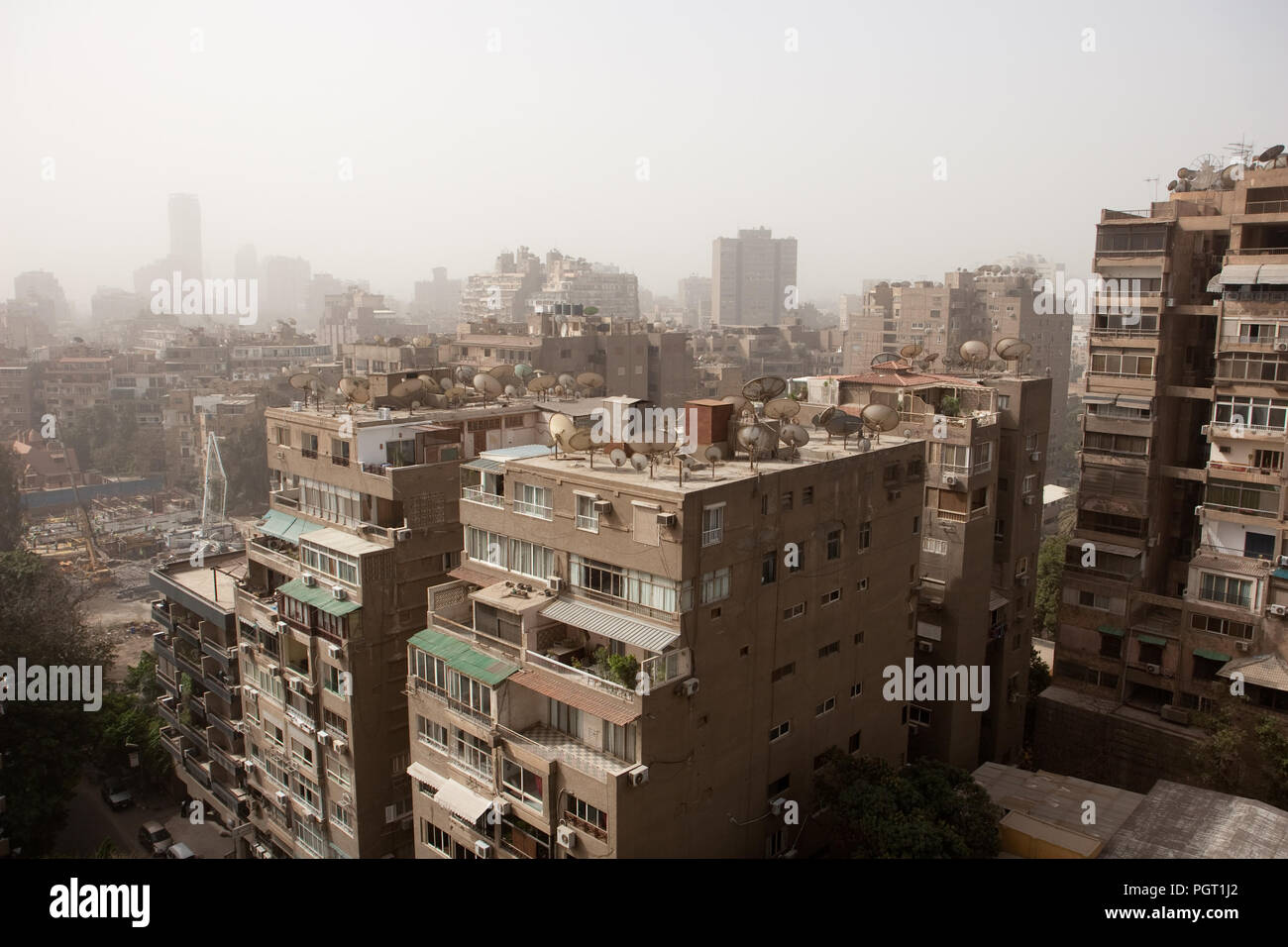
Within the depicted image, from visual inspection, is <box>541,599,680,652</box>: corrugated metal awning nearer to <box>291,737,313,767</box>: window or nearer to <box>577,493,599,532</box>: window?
<box>577,493,599,532</box>: window

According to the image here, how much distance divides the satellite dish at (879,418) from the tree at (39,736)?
19402mm

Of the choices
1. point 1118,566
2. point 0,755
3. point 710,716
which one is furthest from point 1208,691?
point 0,755

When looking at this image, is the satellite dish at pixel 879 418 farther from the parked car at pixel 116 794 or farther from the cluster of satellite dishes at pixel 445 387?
Answer: the parked car at pixel 116 794

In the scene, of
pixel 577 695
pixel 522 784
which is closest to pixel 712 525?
pixel 577 695

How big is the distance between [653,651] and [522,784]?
8.93 ft

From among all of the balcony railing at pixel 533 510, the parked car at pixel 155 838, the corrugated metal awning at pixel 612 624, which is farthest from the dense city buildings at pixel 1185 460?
the parked car at pixel 155 838

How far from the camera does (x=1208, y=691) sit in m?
19.9

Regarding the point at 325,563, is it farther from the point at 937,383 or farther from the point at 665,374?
the point at 665,374

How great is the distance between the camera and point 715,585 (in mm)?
12992

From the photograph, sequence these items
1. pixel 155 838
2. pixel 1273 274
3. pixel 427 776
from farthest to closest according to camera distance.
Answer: pixel 155 838 → pixel 1273 274 → pixel 427 776

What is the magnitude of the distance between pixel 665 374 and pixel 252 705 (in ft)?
96.7

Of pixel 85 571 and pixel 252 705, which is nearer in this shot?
pixel 252 705

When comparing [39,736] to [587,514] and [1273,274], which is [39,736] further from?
[1273,274]
